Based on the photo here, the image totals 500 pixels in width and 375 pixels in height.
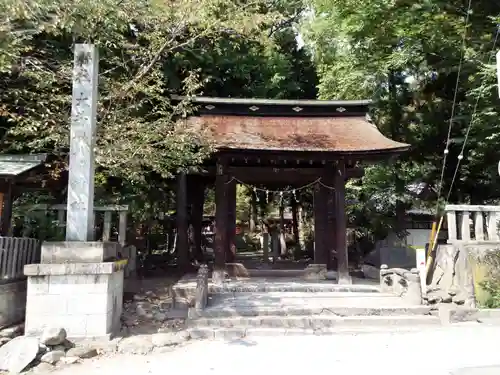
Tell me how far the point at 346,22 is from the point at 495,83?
6072 mm

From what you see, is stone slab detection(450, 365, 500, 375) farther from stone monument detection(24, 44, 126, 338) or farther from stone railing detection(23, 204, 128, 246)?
stone railing detection(23, 204, 128, 246)

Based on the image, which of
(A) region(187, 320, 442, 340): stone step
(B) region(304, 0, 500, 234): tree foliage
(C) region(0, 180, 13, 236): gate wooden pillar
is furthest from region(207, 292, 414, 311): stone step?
(B) region(304, 0, 500, 234): tree foliage

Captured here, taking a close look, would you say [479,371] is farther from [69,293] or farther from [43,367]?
[69,293]

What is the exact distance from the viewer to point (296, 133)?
40.9ft

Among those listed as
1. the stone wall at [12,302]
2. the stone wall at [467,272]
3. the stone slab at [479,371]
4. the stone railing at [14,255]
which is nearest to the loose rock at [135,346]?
the stone wall at [12,302]

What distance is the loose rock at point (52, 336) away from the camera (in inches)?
234

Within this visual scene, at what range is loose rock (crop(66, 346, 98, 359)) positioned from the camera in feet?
19.6

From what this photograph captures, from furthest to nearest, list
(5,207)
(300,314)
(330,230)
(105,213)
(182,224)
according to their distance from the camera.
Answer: (182,224) < (330,230) < (105,213) < (5,207) < (300,314)

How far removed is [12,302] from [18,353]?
182 cm

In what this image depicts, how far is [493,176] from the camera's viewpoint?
1416cm

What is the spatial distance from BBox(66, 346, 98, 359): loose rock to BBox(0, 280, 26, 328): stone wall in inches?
68.6

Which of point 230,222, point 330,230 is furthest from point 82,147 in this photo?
point 330,230

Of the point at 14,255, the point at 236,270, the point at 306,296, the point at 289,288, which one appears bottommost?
the point at 306,296

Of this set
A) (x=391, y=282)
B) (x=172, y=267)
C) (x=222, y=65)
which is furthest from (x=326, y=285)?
(x=222, y=65)
